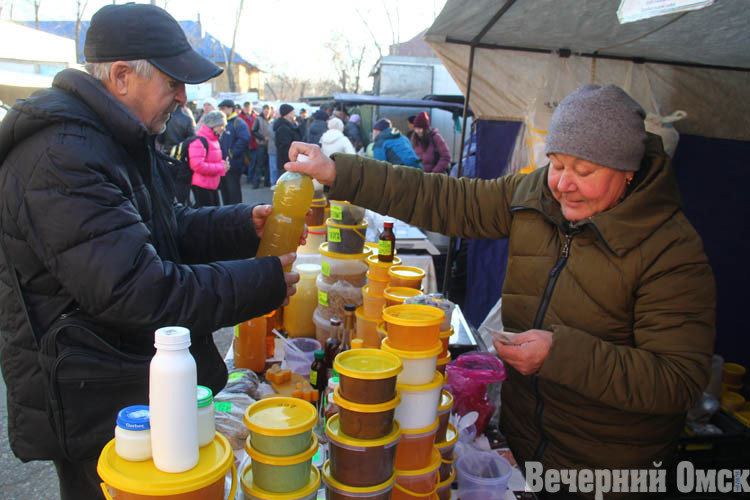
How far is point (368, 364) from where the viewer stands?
142 centimetres

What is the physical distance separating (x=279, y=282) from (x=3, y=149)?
2.94ft

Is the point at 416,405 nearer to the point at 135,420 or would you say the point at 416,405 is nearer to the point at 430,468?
the point at 430,468

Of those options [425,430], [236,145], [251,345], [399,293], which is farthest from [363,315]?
[236,145]

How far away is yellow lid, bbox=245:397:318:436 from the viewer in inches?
46.9

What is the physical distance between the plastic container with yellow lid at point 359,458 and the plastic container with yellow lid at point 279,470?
0.13 meters

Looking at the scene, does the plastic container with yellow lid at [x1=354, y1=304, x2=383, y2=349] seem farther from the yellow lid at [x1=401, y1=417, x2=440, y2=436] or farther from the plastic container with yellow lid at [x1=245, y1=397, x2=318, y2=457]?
the plastic container with yellow lid at [x1=245, y1=397, x2=318, y2=457]

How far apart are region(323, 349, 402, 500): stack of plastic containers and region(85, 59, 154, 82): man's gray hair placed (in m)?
1.13

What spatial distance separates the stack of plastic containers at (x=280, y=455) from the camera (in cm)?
120

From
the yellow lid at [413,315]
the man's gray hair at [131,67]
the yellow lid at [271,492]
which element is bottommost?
the yellow lid at [271,492]

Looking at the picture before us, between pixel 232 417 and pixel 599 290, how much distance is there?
1385 millimetres

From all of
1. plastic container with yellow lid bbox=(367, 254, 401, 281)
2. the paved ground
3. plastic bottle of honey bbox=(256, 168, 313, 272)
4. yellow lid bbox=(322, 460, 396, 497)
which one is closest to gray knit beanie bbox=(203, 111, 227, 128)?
the paved ground

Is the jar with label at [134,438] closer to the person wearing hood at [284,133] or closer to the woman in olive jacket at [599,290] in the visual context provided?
the woman in olive jacket at [599,290]

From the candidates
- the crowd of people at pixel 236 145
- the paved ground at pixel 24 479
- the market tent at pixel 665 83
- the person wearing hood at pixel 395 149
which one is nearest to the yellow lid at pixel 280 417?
the paved ground at pixel 24 479

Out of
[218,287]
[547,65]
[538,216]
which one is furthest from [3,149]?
[547,65]
